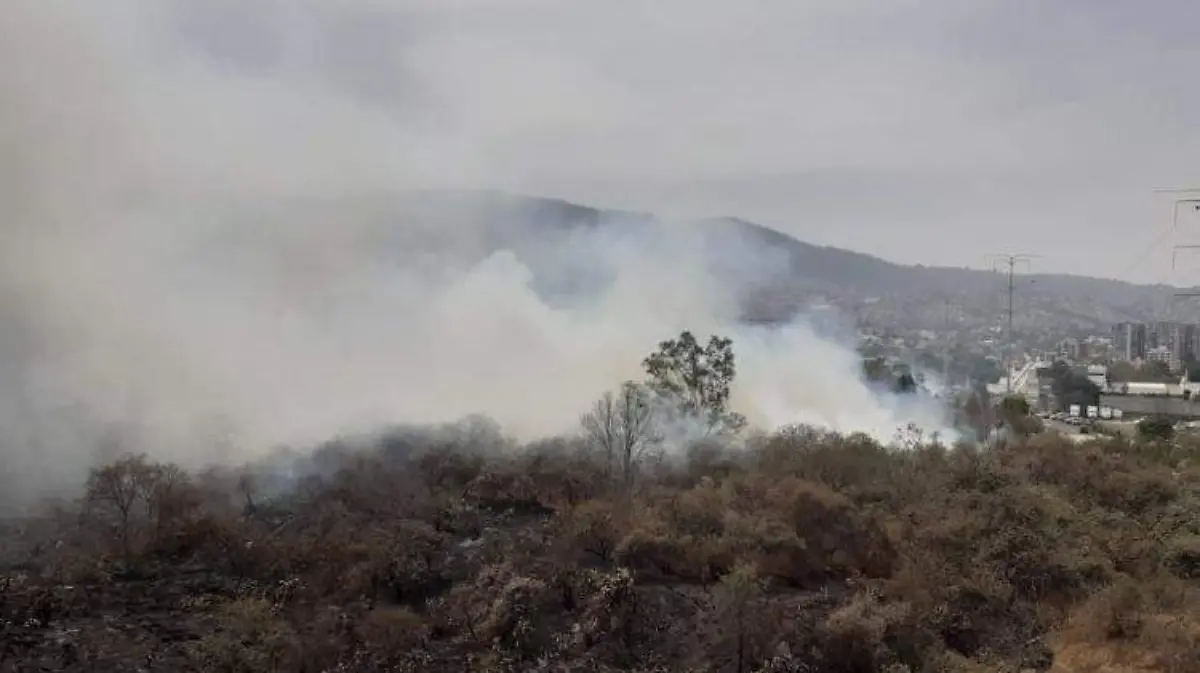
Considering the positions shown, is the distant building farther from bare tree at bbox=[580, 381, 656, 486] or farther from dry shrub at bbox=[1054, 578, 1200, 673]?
dry shrub at bbox=[1054, 578, 1200, 673]

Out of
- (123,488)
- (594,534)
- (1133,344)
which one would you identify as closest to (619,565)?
(594,534)

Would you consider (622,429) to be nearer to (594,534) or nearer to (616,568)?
(594,534)

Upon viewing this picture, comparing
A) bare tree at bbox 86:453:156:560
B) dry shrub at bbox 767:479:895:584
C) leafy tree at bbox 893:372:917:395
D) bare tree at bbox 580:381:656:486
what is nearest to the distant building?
leafy tree at bbox 893:372:917:395

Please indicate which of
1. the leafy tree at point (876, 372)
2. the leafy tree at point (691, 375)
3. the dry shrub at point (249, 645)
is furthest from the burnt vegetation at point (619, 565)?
the leafy tree at point (876, 372)

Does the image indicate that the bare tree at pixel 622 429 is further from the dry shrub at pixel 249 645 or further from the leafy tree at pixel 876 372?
the leafy tree at pixel 876 372

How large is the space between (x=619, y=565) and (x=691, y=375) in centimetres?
1776

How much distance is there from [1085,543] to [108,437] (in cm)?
2654

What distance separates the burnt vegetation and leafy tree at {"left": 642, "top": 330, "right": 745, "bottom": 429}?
6.96 m

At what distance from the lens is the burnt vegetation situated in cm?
1677

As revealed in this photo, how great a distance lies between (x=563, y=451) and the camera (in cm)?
3147

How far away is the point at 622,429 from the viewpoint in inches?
1280

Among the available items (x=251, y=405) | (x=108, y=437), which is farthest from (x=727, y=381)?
(x=108, y=437)

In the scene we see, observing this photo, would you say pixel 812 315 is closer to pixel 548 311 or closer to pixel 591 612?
pixel 548 311

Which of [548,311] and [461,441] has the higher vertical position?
[548,311]
